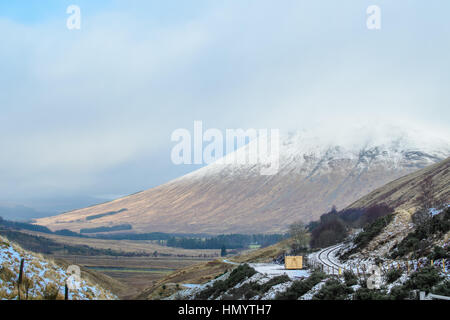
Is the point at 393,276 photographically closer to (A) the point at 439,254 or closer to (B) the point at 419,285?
(B) the point at 419,285

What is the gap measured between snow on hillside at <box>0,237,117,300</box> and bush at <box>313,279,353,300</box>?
454 inches

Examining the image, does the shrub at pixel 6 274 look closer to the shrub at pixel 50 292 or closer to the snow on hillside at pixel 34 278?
the snow on hillside at pixel 34 278

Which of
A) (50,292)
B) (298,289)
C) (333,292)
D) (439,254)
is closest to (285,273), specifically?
(298,289)

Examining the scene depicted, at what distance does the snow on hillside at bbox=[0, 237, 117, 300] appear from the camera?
14414 mm

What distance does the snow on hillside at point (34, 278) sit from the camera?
14414 mm

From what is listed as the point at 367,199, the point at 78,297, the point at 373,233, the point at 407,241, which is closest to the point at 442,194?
the point at 373,233

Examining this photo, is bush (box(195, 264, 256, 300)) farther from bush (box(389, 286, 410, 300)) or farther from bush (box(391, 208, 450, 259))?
bush (box(389, 286, 410, 300))

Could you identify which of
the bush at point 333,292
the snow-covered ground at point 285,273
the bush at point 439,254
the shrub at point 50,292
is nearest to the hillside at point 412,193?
the snow-covered ground at point 285,273

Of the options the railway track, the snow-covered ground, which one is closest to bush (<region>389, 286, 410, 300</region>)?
the snow-covered ground

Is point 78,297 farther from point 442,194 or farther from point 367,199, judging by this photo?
point 367,199

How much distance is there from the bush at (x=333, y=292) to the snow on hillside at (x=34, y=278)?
1154cm

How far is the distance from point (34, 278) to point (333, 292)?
599 inches
